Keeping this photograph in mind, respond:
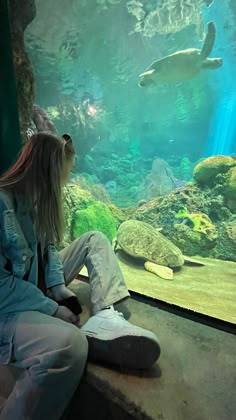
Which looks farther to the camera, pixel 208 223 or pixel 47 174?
pixel 208 223

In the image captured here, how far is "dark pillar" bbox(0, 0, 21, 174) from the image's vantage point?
2.03 metres

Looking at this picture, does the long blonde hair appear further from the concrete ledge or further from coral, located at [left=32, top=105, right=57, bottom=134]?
coral, located at [left=32, top=105, right=57, bottom=134]

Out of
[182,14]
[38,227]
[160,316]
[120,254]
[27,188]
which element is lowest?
[120,254]

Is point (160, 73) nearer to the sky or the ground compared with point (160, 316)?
nearer to the sky

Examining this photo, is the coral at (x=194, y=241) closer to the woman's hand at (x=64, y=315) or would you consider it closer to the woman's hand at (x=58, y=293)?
the woman's hand at (x=58, y=293)

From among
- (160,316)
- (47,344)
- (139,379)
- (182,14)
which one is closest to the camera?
(47,344)

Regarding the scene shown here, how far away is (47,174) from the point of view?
1.28 meters

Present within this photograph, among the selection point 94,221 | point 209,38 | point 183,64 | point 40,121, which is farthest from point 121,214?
point 183,64

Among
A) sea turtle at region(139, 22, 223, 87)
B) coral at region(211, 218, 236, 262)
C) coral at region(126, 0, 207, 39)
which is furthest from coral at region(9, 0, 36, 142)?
sea turtle at region(139, 22, 223, 87)

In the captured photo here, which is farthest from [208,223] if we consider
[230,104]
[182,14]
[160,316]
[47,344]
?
[230,104]

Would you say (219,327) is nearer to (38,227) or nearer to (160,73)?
(38,227)

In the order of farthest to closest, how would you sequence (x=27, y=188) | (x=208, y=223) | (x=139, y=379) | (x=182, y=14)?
(x=182, y=14)
(x=208, y=223)
(x=27, y=188)
(x=139, y=379)

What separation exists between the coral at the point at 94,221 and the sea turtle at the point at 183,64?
6972 mm

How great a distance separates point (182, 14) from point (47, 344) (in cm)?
946
